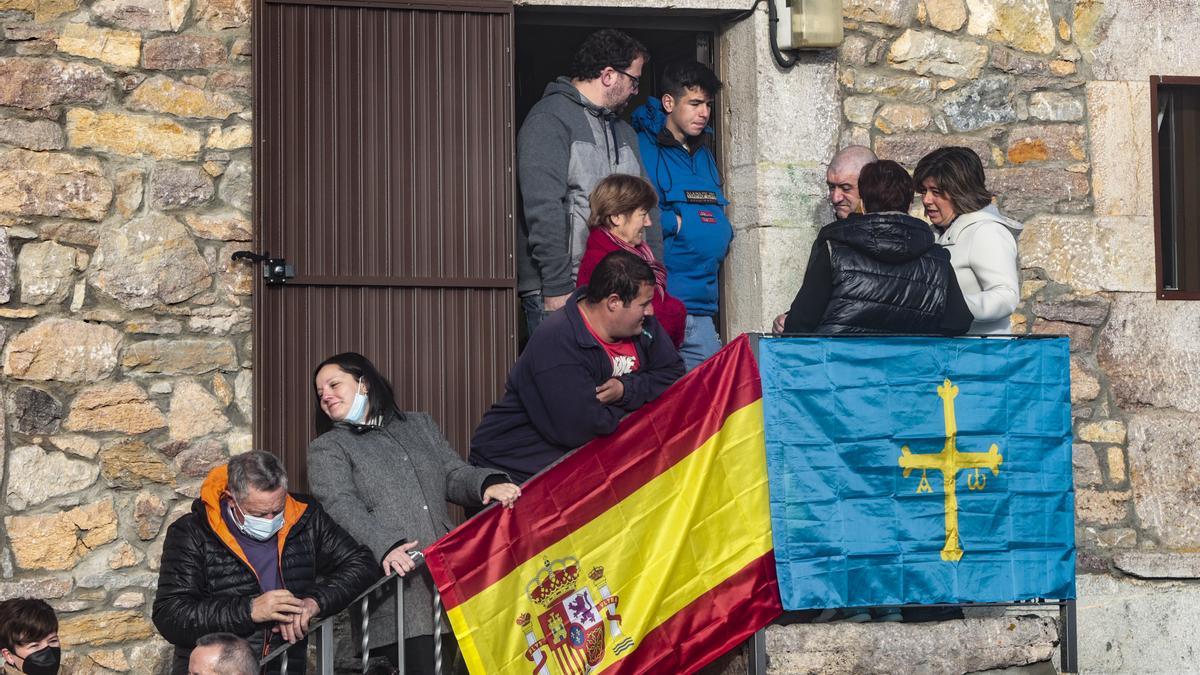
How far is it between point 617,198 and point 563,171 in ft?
1.85

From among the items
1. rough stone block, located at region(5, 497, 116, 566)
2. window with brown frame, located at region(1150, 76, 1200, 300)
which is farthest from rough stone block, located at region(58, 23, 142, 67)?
window with brown frame, located at region(1150, 76, 1200, 300)

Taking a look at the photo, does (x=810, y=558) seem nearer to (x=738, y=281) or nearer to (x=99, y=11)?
(x=738, y=281)

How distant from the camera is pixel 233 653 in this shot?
15.3 feet

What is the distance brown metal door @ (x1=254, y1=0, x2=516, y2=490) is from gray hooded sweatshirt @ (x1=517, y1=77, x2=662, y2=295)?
233 millimetres

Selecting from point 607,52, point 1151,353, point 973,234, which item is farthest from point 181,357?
point 1151,353

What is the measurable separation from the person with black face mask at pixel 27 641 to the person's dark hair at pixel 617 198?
227 centimetres

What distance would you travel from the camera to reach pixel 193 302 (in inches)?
249

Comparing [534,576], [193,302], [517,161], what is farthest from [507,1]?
[534,576]

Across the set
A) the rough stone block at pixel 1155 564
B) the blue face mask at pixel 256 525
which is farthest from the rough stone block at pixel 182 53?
the rough stone block at pixel 1155 564

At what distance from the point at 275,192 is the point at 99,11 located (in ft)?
3.07

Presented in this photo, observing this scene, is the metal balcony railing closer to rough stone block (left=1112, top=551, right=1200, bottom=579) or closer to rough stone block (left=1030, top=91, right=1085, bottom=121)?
rough stone block (left=1112, top=551, right=1200, bottom=579)

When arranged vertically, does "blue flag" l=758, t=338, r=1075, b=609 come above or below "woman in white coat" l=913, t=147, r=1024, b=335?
below

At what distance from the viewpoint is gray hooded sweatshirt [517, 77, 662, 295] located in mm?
6348

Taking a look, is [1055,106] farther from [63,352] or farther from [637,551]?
[63,352]
